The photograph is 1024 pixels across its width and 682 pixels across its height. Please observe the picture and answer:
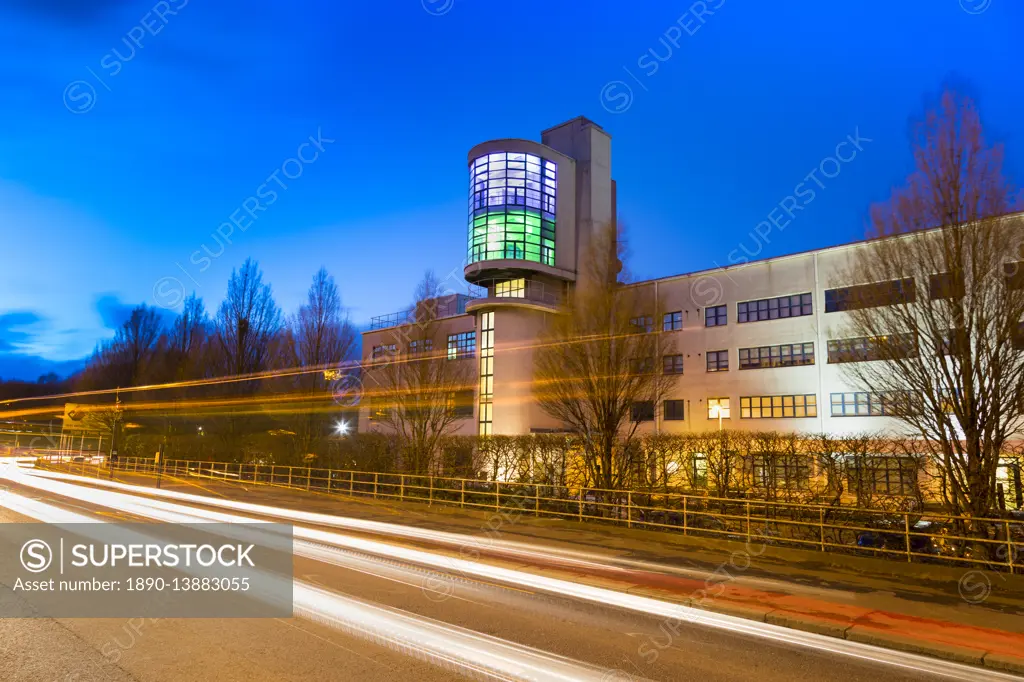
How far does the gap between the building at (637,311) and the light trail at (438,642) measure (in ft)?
67.5

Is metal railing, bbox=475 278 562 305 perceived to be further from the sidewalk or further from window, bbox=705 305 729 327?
the sidewalk

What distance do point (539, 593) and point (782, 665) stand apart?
424cm

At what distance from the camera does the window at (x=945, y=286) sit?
13.1m

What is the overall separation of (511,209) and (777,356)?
21.3 metres

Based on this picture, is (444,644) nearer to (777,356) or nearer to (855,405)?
(855,405)

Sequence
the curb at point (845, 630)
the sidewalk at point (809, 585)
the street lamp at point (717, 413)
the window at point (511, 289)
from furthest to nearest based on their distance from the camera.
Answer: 1. the window at point (511, 289)
2. the street lamp at point (717, 413)
3. the sidewalk at point (809, 585)
4. the curb at point (845, 630)

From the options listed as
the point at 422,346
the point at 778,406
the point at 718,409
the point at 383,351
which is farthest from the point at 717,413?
the point at 383,351

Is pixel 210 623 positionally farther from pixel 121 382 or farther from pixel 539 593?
pixel 121 382

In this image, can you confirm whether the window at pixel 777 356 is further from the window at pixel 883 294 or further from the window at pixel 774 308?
the window at pixel 883 294

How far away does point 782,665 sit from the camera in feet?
22.6

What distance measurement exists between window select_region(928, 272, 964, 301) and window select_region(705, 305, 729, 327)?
25.0 meters

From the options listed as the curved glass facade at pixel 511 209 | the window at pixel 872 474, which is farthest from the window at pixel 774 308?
the window at pixel 872 474

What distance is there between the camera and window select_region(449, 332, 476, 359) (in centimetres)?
5075

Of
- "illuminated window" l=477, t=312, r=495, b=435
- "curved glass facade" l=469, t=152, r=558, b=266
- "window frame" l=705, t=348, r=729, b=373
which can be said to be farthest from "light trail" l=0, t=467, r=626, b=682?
"curved glass facade" l=469, t=152, r=558, b=266
